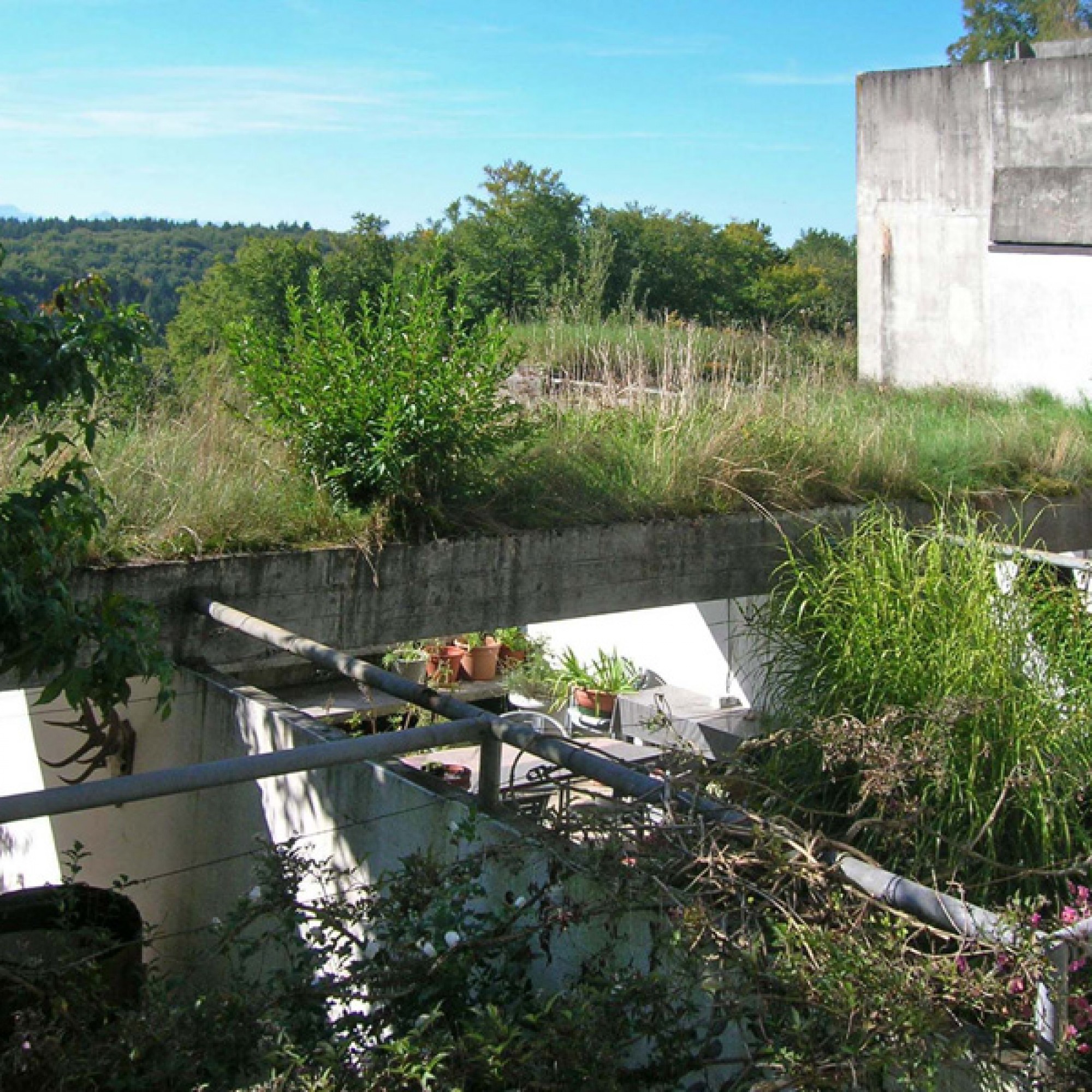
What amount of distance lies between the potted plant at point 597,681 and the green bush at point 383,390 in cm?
590

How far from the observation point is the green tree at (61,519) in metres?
3.01

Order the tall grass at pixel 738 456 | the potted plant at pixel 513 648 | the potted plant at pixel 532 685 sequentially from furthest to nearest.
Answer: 1. the potted plant at pixel 513 648
2. the potted plant at pixel 532 685
3. the tall grass at pixel 738 456

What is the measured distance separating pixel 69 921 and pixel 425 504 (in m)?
2.48

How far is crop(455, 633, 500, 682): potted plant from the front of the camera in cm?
1208

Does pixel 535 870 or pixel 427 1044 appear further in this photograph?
pixel 535 870

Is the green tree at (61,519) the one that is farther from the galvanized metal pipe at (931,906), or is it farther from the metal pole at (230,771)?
the galvanized metal pipe at (931,906)

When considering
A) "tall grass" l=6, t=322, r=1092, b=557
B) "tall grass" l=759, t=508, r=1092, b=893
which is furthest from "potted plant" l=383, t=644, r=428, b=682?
"tall grass" l=759, t=508, r=1092, b=893

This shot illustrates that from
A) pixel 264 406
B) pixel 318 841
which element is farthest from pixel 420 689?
pixel 264 406

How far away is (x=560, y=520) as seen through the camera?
6008mm

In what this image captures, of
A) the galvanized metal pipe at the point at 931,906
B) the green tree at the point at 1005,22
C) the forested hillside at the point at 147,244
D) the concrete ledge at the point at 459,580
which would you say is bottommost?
the galvanized metal pipe at the point at 931,906

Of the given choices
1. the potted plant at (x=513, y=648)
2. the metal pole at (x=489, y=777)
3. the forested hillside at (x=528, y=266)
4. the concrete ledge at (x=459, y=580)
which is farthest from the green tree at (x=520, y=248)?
the metal pole at (x=489, y=777)

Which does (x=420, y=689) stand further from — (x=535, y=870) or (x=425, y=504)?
(x=425, y=504)

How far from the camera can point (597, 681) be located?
11688 millimetres

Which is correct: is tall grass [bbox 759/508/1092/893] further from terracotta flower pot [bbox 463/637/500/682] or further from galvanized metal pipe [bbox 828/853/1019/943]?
terracotta flower pot [bbox 463/637/500/682]
